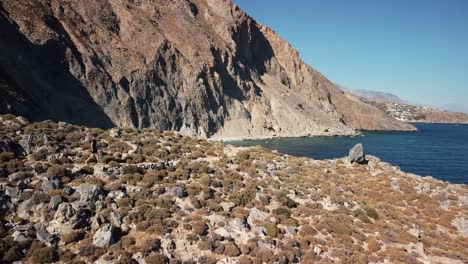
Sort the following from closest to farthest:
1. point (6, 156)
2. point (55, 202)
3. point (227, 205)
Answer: point (55, 202) < point (6, 156) < point (227, 205)

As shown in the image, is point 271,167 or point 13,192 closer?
point 13,192

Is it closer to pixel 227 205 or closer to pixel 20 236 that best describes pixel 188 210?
pixel 227 205

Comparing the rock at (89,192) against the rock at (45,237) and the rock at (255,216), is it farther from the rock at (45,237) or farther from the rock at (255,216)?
the rock at (255,216)

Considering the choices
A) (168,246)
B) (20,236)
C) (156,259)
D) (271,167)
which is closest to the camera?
Result: (20,236)

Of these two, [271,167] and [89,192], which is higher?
[89,192]

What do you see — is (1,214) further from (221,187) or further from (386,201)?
(386,201)

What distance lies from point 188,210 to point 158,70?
298ft

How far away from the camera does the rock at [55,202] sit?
19.9 meters

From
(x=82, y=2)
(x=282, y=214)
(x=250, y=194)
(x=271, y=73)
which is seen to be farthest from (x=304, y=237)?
(x=271, y=73)

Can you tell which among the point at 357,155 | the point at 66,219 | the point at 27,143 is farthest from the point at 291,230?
the point at 357,155

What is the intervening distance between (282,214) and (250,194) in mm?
3147

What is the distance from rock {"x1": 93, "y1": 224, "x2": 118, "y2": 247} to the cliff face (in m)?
53.9

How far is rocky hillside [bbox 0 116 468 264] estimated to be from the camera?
1870 centimetres

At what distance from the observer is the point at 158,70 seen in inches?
4259
